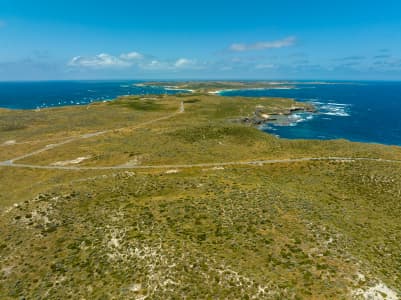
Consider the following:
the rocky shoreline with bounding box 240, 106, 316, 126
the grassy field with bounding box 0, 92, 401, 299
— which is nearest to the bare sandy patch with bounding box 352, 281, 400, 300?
the grassy field with bounding box 0, 92, 401, 299

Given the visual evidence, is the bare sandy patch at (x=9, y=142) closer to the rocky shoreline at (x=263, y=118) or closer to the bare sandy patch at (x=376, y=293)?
the bare sandy patch at (x=376, y=293)

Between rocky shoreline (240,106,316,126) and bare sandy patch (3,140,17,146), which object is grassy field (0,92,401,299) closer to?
bare sandy patch (3,140,17,146)

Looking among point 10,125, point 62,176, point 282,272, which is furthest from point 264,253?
point 10,125

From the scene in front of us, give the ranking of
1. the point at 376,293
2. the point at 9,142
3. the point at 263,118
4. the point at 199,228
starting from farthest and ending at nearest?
1. the point at 263,118
2. the point at 9,142
3. the point at 199,228
4. the point at 376,293

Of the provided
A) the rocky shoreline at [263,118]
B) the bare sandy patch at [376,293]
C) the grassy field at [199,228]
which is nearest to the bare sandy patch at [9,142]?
the grassy field at [199,228]

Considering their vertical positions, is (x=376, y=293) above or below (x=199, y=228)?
below

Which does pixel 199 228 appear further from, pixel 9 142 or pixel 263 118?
pixel 263 118

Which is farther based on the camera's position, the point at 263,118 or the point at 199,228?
the point at 263,118

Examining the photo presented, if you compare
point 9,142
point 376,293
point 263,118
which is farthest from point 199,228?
point 263,118

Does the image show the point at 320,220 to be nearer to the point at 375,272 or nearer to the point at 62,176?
the point at 375,272
